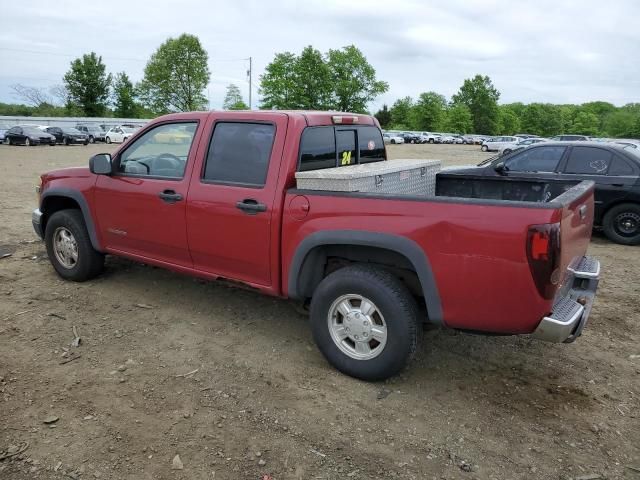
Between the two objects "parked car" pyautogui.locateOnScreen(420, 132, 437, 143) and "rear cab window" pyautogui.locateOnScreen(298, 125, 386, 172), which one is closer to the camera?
"rear cab window" pyautogui.locateOnScreen(298, 125, 386, 172)

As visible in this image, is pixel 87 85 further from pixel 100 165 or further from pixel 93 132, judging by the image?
pixel 100 165

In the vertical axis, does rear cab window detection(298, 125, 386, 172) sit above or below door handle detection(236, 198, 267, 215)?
above

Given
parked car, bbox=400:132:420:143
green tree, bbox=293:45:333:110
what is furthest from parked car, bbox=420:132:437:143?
green tree, bbox=293:45:333:110

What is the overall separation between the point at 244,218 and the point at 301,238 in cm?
54

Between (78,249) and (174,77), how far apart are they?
257ft

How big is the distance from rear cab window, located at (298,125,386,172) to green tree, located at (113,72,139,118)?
7571 cm

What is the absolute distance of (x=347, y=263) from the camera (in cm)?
387

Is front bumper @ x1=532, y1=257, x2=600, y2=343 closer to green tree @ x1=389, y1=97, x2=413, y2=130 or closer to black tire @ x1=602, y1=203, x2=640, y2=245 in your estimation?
black tire @ x1=602, y1=203, x2=640, y2=245

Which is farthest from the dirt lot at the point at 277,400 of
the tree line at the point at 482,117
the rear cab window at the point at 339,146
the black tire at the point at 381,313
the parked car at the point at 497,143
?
the tree line at the point at 482,117

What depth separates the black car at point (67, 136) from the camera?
38.2 m

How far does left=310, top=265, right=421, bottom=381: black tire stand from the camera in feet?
11.1

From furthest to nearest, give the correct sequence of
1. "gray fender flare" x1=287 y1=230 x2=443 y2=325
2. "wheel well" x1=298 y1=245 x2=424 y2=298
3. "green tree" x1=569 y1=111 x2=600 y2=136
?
"green tree" x1=569 y1=111 x2=600 y2=136 → "wheel well" x1=298 y1=245 x2=424 y2=298 → "gray fender flare" x1=287 y1=230 x2=443 y2=325

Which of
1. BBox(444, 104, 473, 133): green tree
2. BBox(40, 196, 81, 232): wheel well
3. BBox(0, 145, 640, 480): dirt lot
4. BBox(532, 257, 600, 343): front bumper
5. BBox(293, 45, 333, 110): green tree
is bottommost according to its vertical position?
BBox(0, 145, 640, 480): dirt lot

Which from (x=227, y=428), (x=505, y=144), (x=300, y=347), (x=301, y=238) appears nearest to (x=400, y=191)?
(x=301, y=238)
